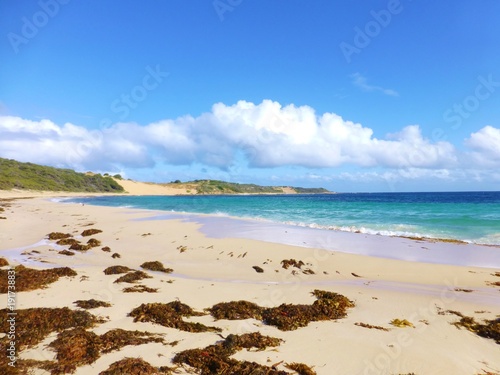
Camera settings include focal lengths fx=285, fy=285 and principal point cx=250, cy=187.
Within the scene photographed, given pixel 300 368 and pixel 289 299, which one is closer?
pixel 300 368

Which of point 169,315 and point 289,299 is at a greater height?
point 169,315

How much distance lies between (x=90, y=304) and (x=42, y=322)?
1094mm

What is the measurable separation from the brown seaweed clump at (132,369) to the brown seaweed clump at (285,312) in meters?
2.17

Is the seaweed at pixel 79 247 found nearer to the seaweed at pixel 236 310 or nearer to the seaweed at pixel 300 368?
the seaweed at pixel 236 310

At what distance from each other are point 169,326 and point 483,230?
24381mm

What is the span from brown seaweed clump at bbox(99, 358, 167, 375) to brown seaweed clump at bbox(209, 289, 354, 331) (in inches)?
85.3

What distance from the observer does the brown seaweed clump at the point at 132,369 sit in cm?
417

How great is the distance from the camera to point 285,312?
21.0 feet

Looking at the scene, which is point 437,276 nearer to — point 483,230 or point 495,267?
point 495,267

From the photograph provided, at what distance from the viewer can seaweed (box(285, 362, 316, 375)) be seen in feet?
14.3

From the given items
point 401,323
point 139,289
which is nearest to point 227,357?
point 401,323

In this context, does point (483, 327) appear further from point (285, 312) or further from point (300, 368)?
point (300, 368)

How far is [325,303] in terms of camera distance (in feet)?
23.2

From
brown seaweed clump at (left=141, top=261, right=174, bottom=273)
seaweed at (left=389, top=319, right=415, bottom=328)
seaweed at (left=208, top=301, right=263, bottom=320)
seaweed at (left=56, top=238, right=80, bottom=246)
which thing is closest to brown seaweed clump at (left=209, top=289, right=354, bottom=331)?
seaweed at (left=208, top=301, right=263, bottom=320)
